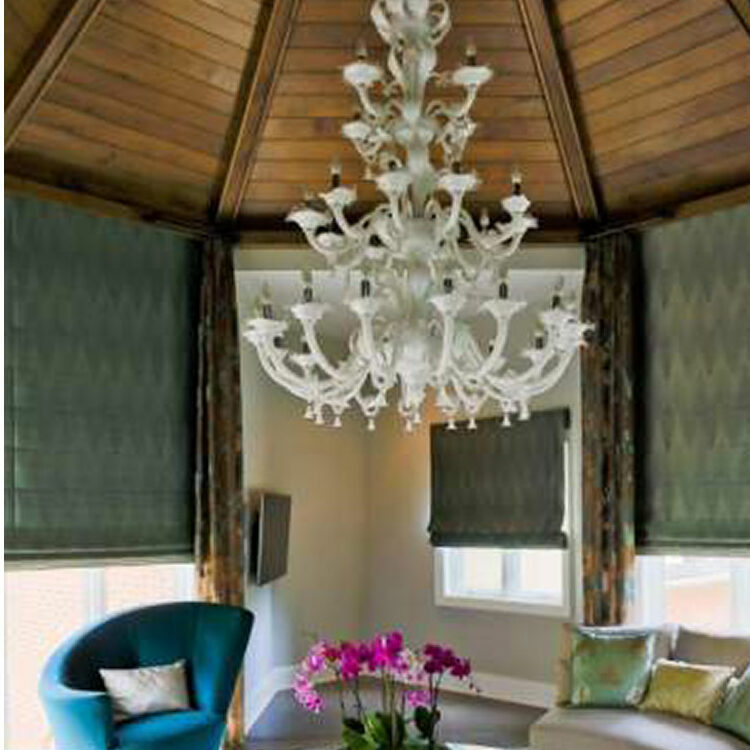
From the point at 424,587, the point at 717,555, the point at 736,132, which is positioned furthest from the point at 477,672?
the point at 736,132

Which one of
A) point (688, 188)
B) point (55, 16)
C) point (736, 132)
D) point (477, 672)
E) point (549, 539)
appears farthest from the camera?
point (477, 672)

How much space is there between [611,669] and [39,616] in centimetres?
288

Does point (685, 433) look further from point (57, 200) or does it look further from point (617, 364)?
point (57, 200)

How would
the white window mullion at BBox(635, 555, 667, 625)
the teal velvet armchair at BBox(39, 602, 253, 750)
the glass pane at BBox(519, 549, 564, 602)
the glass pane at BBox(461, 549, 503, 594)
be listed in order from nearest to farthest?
1. the teal velvet armchair at BBox(39, 602, 253, 750)
2. the white window mullion at BBox(635, 555, 667, 625)
3. the glass pane at BBox(519, 549, 564, 602)
4. the glass pane at BBox(461, 549, 503, 594)

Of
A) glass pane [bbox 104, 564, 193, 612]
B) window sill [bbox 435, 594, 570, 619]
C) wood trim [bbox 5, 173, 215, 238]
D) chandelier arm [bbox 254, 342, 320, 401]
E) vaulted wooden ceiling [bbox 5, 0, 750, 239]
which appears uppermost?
vaulted wooden ceiling [bbox 5, 0, 750, 239]

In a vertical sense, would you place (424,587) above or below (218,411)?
below

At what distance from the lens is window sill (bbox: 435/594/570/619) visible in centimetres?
686

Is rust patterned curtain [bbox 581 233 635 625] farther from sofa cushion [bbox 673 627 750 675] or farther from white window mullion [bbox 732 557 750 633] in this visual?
sofa cushion [bbox 673 627 750 675]

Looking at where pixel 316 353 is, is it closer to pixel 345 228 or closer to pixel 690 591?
pixel 345 228

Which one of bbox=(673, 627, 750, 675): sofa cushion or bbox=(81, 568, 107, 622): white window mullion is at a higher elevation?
bbox=(81, 568, 107, 622): white window mullion

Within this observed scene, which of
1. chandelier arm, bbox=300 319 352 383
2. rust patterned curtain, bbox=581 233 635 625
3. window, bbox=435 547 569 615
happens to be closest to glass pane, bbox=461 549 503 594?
window, bbox=435 547 569 615

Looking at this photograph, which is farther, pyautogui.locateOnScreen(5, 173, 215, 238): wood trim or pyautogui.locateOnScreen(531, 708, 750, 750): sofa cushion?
pyautogui.locateOnScreen(5, 173, 215, 238): wood trim

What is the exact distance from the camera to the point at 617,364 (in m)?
5.72

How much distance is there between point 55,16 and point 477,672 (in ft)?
17.6
